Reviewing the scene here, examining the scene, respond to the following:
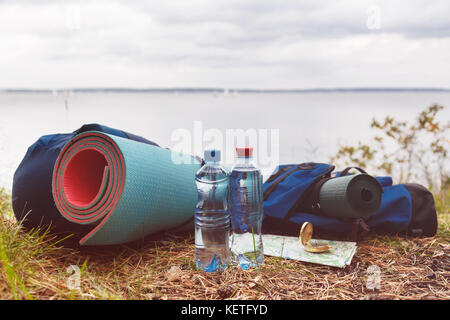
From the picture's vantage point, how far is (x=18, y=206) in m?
2.58

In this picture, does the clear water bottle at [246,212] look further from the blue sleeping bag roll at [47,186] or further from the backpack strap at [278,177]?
the backpack strap at [278,177]

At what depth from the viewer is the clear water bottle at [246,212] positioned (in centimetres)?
239

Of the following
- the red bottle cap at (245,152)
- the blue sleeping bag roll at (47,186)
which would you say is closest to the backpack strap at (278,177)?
the blue sleeping bag roll at (47,186)

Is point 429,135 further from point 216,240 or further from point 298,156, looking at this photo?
point 216,240

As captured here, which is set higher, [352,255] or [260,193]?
[260,193]

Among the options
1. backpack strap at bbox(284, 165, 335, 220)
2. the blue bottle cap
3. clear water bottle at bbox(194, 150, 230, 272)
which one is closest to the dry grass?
clear water bottle at bbox(194, 150, 230, 272)

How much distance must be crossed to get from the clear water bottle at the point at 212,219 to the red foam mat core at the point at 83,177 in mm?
614

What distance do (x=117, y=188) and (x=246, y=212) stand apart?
2.67 ft

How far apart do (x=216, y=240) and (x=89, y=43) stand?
69.9ft

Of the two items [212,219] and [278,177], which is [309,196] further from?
[212,219]

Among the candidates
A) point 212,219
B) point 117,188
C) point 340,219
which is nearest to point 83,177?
point 117,188

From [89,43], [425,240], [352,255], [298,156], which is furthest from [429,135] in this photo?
[89,43]

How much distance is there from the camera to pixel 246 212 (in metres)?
2.49
